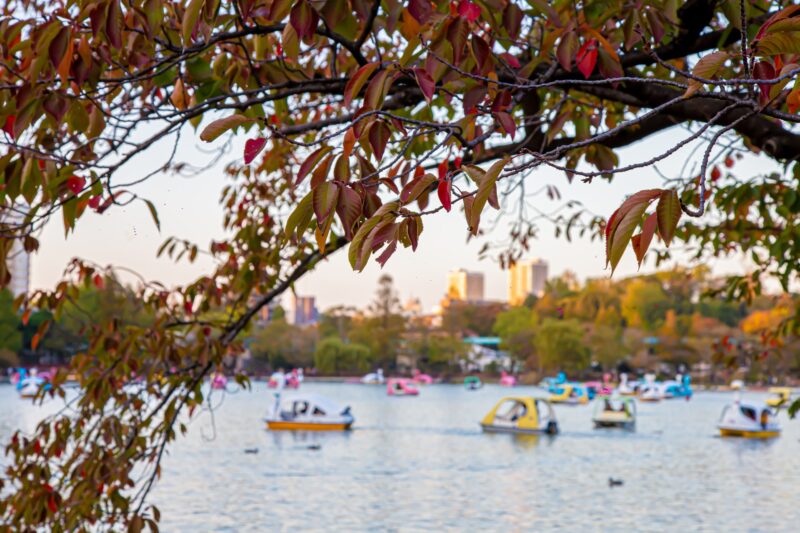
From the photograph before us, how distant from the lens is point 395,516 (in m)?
21.9

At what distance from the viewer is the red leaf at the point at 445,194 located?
2.43 metres

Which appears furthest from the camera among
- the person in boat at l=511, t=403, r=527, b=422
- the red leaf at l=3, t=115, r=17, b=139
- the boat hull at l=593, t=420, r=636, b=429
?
the boat hull at l=593, t=420, r=636, b=429

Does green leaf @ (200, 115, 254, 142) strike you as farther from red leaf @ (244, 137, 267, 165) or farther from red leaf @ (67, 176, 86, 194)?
red leaf @ (67, 176, 86, 194)

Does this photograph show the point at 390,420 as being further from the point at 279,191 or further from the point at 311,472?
the point at 279,191

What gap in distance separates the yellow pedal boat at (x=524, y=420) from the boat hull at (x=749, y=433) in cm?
693

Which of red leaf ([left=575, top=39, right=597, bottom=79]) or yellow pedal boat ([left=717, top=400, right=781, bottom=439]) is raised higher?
red leaf ([left=575, top=39, right=597, bottom=79])

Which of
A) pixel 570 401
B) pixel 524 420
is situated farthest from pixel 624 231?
pixel 570 401

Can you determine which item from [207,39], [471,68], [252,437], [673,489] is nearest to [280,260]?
[471,68]

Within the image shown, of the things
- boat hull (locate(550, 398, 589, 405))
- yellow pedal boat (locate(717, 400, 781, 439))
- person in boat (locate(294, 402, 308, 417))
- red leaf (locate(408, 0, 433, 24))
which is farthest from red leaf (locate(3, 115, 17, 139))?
boat hull (locate(550, 398, 589, 405))

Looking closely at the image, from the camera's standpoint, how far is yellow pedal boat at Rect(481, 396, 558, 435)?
142ft

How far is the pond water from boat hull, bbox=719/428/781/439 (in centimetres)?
44

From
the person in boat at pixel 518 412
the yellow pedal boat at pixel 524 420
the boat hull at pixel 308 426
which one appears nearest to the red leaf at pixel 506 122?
the yellow pedal boat at pixel 524 420

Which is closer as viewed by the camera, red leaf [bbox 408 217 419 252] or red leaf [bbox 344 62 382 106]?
red leaf [bbox 408 217 419 252]

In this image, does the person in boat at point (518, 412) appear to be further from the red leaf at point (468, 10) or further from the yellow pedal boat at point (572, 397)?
the red leaf at point (468, 10)
